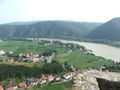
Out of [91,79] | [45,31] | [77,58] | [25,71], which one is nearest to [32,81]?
[25,71]

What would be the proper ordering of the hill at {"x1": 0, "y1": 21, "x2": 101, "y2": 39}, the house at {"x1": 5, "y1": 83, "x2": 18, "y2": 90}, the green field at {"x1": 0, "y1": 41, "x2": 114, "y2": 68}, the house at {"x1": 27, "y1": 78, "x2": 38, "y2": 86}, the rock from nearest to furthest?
the rock < the house at {"x1": 5, "y1": 83, "x2": 18, "y2": 90} < the house at {"x1": 27, "y1": 78, "x2": 38, "y2": 86} < the green field at {"x1": 0, "y1": 41, "x2": 114, "y2": 68} < the hill at {"x1": 0, "y1": 21, "x2": 101, "y2": 39}

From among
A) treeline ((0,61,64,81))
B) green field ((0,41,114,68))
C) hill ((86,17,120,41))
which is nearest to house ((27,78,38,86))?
treeline ((0,61,64,81))

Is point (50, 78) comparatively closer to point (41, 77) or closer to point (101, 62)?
point (41, 77)

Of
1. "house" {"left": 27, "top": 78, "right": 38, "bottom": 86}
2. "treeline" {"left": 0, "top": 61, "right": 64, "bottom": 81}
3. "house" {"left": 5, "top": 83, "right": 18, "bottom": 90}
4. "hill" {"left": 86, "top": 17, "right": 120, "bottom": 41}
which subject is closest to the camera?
"house" {"left": 5, "top": 83, "right": 18, "bottom": 90}

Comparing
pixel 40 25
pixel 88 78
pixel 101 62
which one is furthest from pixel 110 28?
pixel 88 78

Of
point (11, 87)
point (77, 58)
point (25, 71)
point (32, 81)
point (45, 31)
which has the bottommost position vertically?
point (45, 31)

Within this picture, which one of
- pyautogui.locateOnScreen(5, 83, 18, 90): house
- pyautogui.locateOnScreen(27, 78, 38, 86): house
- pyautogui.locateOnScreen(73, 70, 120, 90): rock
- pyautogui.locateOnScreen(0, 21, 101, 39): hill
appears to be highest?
pyautogui.locateOnScreen(73, 70, 120, 90): rock

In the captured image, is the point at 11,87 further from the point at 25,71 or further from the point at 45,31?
the point at 45,31

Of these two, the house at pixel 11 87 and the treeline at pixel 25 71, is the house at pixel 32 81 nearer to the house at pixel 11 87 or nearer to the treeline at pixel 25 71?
the treeline at pixel 25 71

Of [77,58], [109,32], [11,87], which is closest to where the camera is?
[11,87]

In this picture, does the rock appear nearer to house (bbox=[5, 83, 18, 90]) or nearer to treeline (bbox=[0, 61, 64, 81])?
house (bbox=[5, 83, 18, 90])

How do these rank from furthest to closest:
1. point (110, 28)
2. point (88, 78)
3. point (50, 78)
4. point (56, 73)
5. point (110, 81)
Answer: point (110, 28)
point (56, 73)
point (50, 78)
point (88, 78)
point (110, 81)
